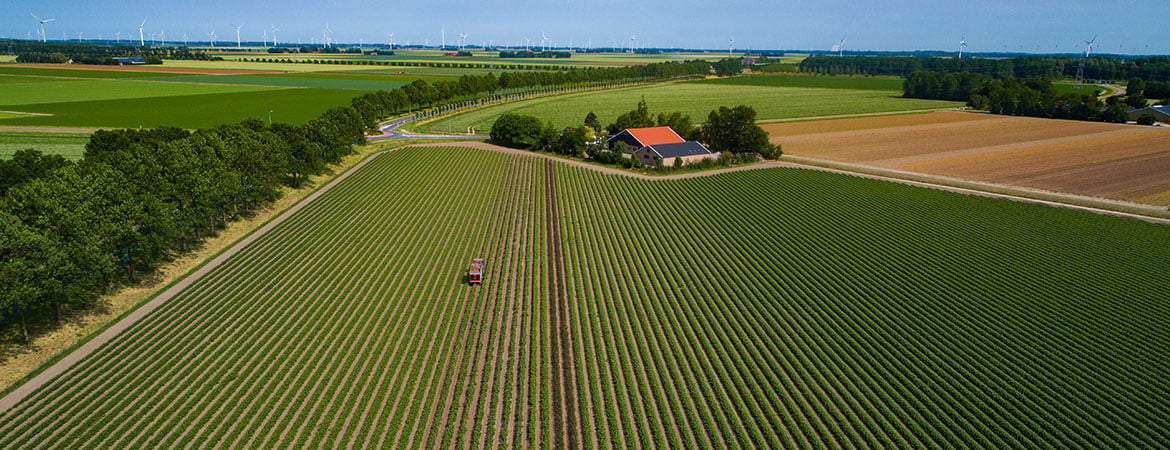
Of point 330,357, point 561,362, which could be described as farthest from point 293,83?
point 561,362

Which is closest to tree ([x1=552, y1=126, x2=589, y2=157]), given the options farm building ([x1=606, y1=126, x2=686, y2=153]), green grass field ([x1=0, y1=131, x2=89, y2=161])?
farm building ([x1=606, y1=126, x2=686, y2=153])

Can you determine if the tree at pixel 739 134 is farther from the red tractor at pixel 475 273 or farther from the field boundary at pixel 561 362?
the red tractor at pixel 475 273

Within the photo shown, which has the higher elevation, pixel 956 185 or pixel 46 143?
pixel 46 143

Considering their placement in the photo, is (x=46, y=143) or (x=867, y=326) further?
(x=46, y=143)

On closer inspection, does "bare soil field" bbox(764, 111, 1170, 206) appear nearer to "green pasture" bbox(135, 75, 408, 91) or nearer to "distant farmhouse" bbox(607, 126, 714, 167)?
"distant farmhouse" bbox(607, 126, 714, 167)

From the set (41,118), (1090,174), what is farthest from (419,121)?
(1090,174)

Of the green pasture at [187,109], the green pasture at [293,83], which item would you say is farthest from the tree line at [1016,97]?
the green pasture at [293,83]

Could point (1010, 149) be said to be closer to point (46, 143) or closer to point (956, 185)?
point (956, 185)
